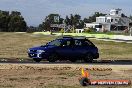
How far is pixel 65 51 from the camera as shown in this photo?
27484 mm

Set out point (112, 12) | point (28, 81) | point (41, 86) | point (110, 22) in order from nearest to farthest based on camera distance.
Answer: point (41, 86) < point (28, 81) < point (110, 22) < point (112, 12)

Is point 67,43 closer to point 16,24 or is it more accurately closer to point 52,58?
point 52,58

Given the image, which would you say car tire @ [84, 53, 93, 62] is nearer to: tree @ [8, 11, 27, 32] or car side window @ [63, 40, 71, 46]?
car side window @ [63, 40, 71, 46]

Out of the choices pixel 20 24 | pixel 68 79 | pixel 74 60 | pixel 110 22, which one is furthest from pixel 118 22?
pixel 68 79

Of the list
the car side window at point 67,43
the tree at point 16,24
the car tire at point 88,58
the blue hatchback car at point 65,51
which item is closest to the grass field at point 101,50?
the blue hatchback car at point 65,51

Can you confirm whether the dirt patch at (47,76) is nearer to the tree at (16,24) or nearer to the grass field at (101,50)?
the grass field at (101,50)

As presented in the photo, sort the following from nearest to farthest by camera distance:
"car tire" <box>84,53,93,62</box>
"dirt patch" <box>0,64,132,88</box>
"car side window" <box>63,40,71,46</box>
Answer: "dirt patch" <box>0,64,132,88</box> → "car side window" <box>63,40,71,46</box> → "car tire" <box>84,53,93,62</box>

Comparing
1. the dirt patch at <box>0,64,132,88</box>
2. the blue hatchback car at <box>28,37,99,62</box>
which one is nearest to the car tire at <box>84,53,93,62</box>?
the blue hatchback car at <box>28,37,99,62</box>

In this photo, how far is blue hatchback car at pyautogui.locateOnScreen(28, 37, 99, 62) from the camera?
27016 millimetres

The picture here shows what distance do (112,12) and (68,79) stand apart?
166 m

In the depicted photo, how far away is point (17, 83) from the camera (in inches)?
629

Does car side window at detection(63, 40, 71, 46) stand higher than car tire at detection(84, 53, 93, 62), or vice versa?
car side window at detection(63, 40, 71, 46)

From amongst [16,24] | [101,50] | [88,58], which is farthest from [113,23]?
[88,58]

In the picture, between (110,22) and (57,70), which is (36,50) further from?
(110,22)
